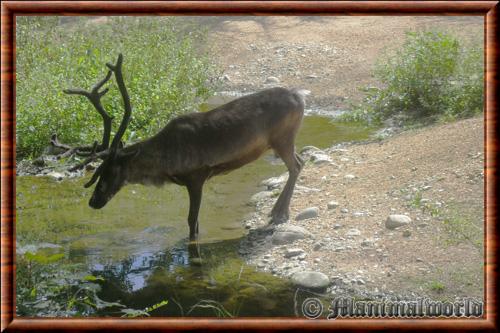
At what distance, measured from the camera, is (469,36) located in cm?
1341

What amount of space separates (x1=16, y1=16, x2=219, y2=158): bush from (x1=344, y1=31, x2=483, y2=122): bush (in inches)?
158

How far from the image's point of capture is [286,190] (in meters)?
10.2

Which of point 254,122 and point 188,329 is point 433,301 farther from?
point 254,122

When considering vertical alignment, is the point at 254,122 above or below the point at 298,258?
above

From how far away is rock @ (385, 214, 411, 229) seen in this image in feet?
28.9

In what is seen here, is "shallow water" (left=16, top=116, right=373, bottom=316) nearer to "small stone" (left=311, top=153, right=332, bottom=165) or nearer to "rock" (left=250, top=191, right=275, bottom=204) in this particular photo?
"rock" (left=250, top=191, right=275, bottom=204)

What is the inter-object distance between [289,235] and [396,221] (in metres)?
1.41

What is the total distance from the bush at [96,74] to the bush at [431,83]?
13.2 feet

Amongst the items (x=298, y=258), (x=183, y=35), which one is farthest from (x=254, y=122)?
(x=183, y=35)

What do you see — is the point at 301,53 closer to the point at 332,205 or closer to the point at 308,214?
the point at 332,205

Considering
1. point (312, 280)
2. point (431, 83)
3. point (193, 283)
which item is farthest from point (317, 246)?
point (431, 83)

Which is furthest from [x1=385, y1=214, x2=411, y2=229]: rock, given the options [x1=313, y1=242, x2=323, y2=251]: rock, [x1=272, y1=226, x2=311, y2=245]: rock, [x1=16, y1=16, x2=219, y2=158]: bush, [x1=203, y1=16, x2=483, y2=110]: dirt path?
[x1=203, y1=16, x2=483, y2=110]: dirt path

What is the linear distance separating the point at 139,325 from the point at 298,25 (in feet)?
50.0

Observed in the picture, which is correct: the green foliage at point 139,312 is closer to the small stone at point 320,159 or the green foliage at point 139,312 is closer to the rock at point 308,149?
the small stone at point 320,159
